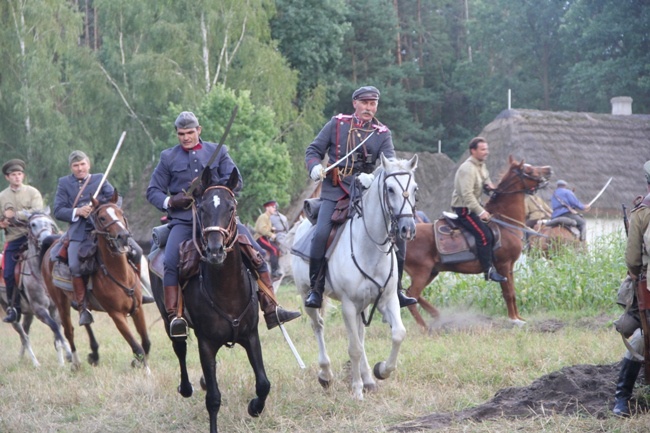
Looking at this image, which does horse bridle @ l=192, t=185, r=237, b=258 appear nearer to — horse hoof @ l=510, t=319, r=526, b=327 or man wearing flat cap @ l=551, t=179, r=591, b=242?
horse hoof @ l=510, t=319, r=526, b=327

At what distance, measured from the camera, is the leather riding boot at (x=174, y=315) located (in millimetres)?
8445

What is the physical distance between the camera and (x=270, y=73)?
38.6 m

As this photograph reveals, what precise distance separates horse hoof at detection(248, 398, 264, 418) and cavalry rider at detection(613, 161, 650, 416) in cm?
290

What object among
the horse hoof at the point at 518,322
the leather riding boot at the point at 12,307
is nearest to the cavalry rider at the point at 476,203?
the horse hoof at the point at 518,322

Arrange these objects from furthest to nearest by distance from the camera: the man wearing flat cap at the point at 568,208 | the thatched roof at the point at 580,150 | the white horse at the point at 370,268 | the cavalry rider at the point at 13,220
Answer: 1. the thatched roof at the point at 580,150
2. the man wearing flat cap at the point at 568,208
3. the cavalry rider at the point at 13,220
4. the white horse at the point at 370,268

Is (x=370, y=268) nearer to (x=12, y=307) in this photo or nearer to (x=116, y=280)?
(x=116, y=280)

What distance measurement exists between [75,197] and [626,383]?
7790 millimetres

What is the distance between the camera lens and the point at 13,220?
1424cm

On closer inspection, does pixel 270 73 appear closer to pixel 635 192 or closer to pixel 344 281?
pixel 635 192

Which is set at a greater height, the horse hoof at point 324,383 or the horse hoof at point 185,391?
the horse hoof at point 185,391

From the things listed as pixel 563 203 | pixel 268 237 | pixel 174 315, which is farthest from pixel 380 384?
pixel 268 237

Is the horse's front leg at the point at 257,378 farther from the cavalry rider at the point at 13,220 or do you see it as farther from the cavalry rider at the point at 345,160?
the cavalry rider at the point at 13,220

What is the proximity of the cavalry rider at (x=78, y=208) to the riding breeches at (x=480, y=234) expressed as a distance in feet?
17.6

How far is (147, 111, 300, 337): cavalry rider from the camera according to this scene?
8688mm
